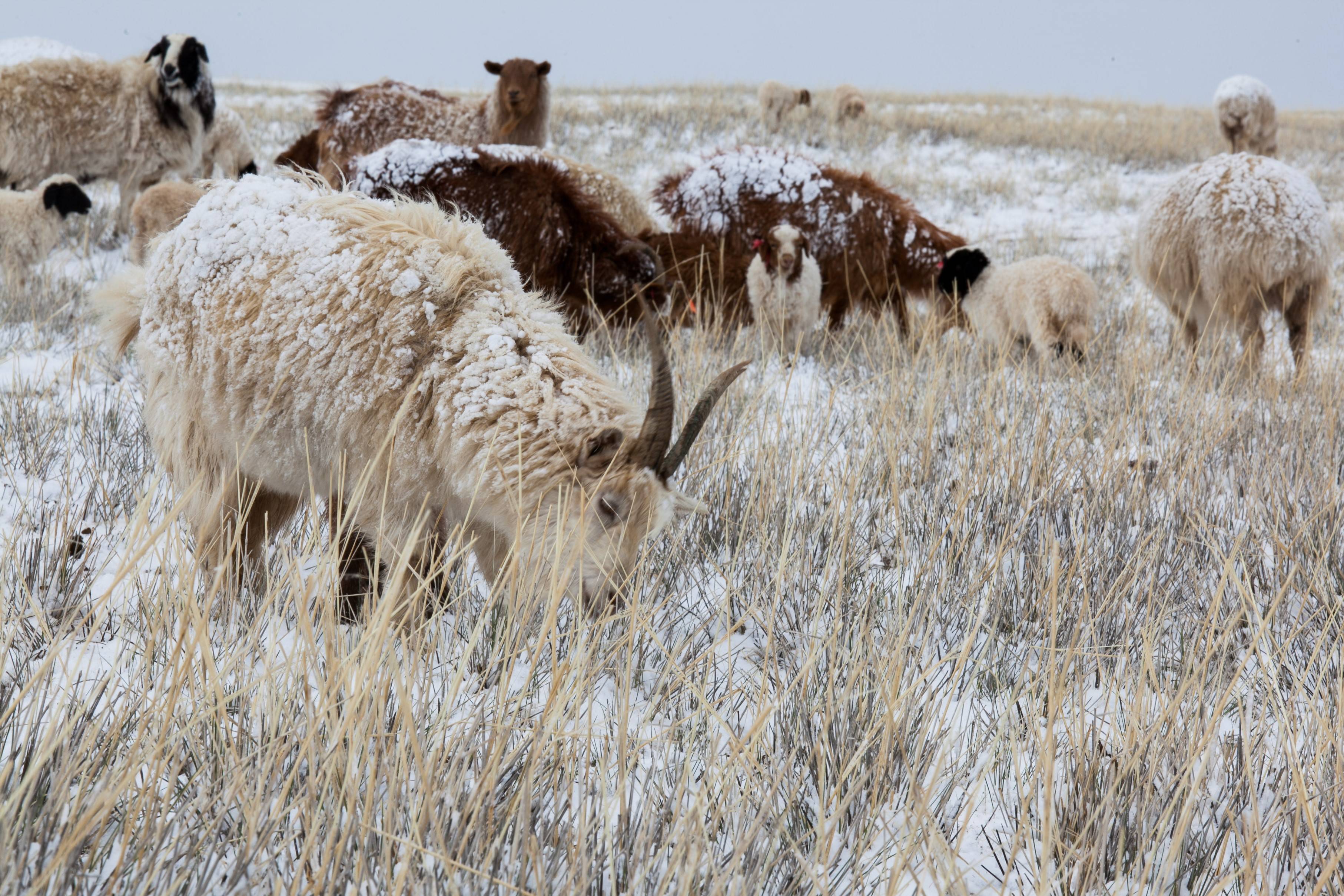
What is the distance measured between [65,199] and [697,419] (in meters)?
7.45

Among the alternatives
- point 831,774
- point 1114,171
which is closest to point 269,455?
point 831,774

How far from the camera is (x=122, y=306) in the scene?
2.92 meters

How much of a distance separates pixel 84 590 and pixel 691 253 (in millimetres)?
5336

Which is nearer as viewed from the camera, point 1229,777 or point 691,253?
point 1229,777

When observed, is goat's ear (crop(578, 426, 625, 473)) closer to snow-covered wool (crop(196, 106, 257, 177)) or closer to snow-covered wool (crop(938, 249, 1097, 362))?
snow-covered wool (crop(938, 249, 1097, 362))

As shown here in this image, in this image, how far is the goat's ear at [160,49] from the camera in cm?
861

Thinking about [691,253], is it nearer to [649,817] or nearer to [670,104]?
[649,817]

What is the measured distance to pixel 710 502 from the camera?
3.72m

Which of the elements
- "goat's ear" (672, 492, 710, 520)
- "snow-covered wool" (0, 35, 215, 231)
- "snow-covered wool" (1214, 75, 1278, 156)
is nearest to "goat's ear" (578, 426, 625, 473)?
"goat's ear" (672, 492, 710, 520)

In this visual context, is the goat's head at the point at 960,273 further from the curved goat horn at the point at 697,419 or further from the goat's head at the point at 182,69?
the goat's head at the point at 182,69

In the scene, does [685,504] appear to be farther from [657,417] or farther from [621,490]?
[657,417]

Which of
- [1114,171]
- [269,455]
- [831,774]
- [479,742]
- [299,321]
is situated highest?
[1114,171]

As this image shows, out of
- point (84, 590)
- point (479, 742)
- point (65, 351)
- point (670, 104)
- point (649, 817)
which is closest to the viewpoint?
point (649, 817)

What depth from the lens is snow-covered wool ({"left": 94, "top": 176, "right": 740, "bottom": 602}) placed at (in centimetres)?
245
